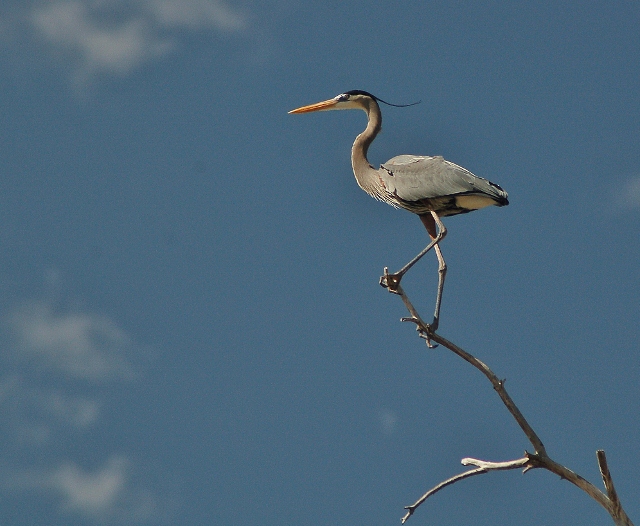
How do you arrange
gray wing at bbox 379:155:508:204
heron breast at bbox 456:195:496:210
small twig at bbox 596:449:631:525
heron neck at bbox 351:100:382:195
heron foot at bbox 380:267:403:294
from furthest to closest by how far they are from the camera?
heron neck at bbox 351:100:382:195 → heron breast at bbox 456:195:496:210 → gray wing at bbox 379:155:508:204 → heron foot at bbox 380:267:403:294 → small twig at bbox 596:449:631:525

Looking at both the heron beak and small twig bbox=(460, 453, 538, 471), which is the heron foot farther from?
the heron beak

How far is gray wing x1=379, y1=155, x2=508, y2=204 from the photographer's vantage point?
1230cm

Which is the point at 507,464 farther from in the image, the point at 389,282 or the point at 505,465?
the point at 389,282

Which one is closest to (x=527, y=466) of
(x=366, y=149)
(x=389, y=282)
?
(x=389, y=282)

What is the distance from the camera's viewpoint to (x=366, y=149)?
547 inches

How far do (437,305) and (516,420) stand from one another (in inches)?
82.1

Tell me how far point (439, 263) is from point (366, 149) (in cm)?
226

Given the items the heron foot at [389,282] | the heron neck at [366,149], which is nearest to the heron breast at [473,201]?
the heron neck at [366,149]

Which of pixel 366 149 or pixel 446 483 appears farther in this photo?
pixel 366 149

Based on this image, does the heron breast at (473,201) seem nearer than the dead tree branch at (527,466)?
No

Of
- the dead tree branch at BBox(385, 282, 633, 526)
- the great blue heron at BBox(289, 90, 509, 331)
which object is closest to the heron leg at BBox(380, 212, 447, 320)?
the great blue heron at BBox(289, 90, 509, 331)

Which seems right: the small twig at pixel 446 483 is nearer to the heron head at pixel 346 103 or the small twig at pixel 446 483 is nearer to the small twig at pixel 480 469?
the small twig at pixel 480 469

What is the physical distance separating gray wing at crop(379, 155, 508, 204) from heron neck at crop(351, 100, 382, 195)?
1.15 feet

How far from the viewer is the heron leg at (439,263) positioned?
436 inches
